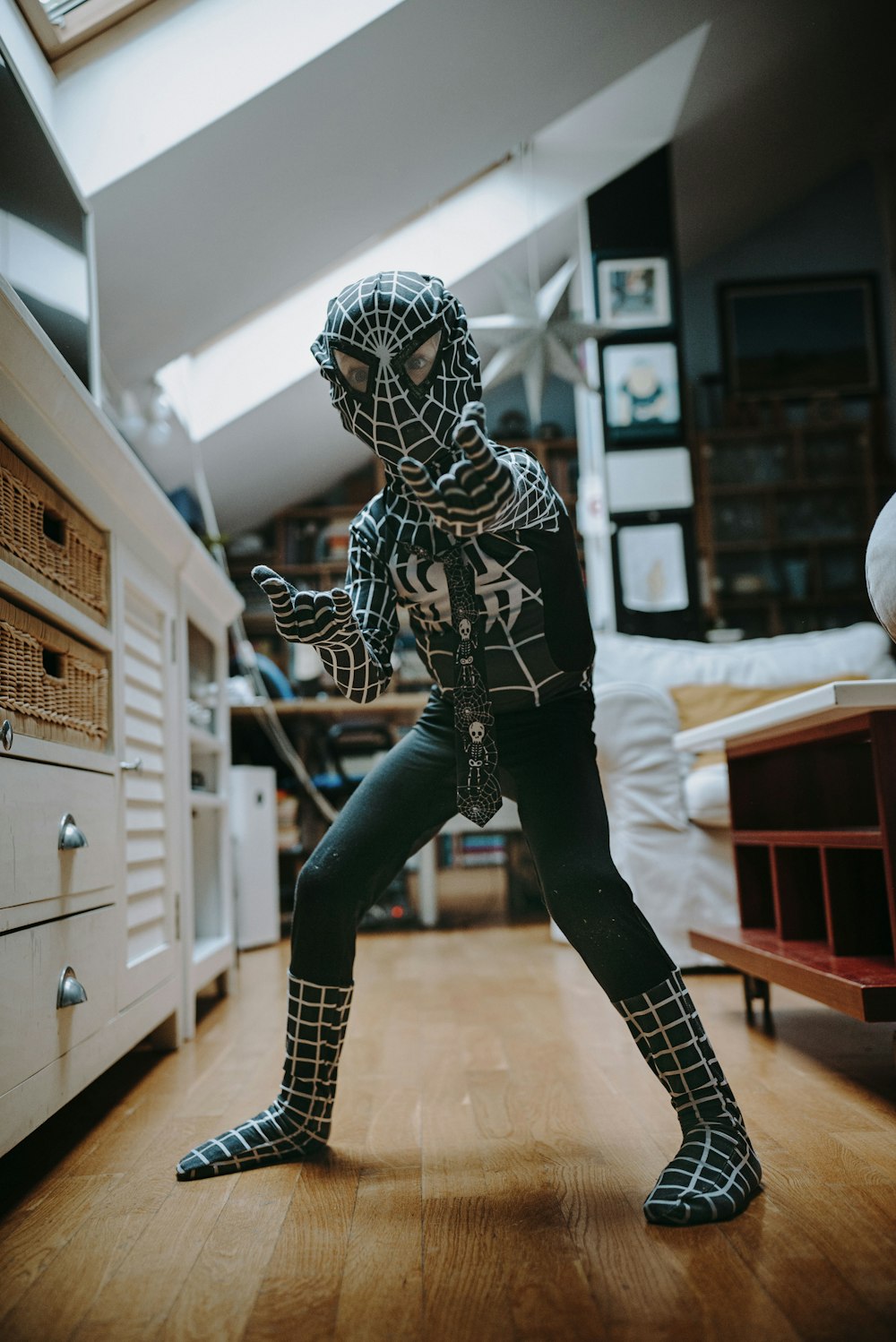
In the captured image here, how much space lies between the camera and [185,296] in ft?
11.4

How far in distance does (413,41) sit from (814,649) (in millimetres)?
2138

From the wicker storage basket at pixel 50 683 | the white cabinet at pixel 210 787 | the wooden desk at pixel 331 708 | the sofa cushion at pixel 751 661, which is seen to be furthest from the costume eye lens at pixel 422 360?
the wooden desk at pixel 331 708

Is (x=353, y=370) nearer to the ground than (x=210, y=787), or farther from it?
farther from it

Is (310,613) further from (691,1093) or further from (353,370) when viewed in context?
(691,1093)

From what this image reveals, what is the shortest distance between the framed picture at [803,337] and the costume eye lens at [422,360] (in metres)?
6.24

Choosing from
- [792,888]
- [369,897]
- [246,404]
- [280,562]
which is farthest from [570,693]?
[280,562]

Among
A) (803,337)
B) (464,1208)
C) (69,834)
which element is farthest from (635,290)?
(464,1208)

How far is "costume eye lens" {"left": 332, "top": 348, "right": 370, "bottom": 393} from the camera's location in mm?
1207

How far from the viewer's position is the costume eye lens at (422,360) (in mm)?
1203

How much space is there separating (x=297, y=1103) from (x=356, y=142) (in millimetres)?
2864

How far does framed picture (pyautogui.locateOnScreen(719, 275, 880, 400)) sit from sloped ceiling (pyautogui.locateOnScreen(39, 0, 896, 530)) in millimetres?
1983

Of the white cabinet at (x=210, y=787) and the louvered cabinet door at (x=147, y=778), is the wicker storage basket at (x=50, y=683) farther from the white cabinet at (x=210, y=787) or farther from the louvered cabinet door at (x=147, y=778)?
the white cabinet at (x=210, y=787)

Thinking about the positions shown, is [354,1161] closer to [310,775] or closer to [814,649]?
[814,649]

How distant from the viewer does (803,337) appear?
23.2ft
